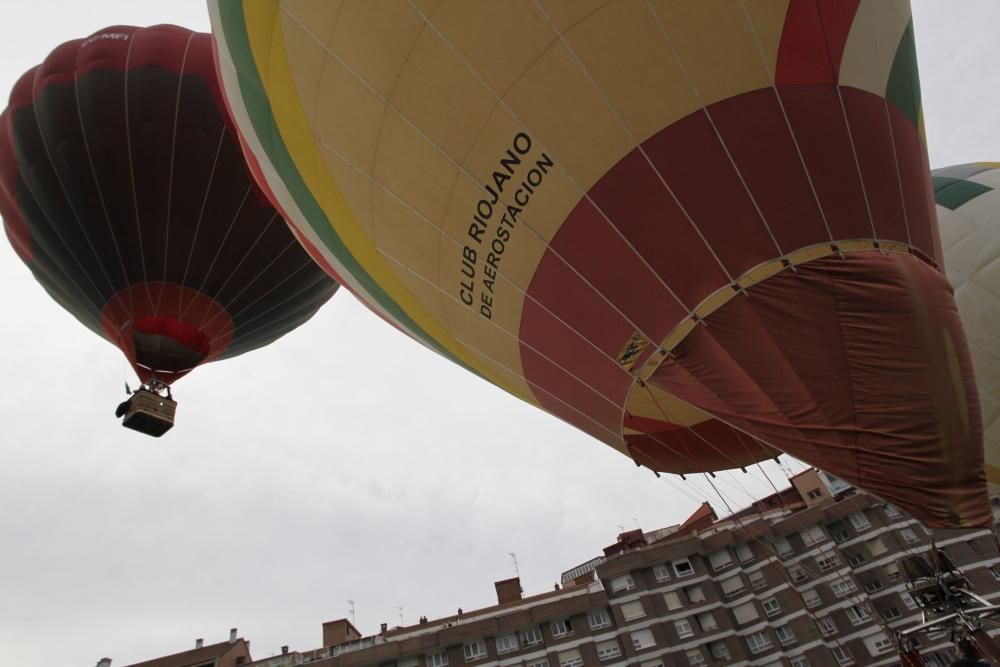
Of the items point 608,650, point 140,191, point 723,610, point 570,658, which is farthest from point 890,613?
point 140,191

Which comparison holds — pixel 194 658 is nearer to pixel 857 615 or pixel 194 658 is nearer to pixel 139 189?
pixel 139 189

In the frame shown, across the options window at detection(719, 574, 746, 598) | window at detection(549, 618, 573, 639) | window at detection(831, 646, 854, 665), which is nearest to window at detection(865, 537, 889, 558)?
window at detection(831, 646, 854, 665)

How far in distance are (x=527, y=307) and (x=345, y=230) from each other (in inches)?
109

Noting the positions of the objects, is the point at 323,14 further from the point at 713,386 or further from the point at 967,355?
the point at 967,355

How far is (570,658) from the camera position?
1243 inches

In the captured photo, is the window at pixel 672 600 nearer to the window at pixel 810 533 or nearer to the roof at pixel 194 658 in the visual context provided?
the window at pixel 810 533

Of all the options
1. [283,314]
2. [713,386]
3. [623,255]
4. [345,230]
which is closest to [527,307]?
[623,255]

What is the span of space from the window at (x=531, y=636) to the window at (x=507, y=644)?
16.9 inches

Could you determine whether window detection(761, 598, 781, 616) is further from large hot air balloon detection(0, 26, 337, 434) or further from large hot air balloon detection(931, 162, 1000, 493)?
large hot air balloon detection(0, 26, 337, 434)

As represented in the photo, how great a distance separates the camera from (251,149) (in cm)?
862

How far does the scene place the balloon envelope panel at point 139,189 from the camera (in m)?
13.6

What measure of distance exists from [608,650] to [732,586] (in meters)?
7.75

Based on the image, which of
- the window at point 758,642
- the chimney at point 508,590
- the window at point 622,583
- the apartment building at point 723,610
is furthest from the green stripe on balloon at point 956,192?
the chimney at point 508,590

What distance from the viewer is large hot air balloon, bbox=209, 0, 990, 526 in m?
5.28
